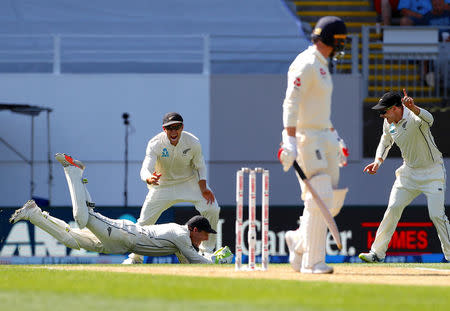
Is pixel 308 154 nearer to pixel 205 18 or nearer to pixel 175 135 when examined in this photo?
pixel 175 135

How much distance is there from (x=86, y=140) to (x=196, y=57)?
2.86 m

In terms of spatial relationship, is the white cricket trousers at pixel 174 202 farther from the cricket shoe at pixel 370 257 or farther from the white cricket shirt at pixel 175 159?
the cricket shoe at pixel 370 257

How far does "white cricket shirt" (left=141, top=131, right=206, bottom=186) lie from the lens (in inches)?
433

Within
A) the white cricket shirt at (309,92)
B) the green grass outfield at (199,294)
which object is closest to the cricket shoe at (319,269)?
the green grass outfield at (199,294)

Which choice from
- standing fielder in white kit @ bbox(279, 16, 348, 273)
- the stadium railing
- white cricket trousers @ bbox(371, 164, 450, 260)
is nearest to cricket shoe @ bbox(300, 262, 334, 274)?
standing fielder in white kit @ bbox(279, 16, 348, 273)

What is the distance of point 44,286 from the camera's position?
7219 millimetres

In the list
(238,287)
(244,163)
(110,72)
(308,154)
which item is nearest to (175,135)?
Result: (308,154)

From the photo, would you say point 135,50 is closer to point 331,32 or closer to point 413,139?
point 413,139

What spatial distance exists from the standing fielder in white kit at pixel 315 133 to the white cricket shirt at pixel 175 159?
3.23 m

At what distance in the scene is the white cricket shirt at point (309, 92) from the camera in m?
7.80

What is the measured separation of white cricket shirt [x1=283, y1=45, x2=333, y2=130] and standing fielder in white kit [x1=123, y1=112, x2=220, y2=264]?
10.4ft

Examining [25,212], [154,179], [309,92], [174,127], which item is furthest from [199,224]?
[309,92]

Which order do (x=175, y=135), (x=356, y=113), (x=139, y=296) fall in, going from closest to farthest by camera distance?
(x=139, y=296)
(x=175, y=135)
(x=356, y=113)

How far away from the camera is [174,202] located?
1112 centimetres
